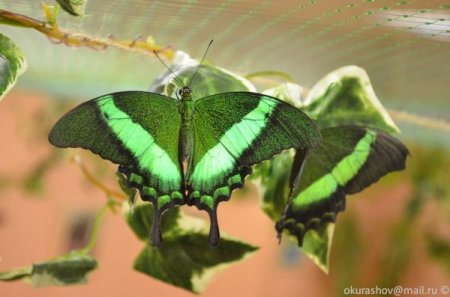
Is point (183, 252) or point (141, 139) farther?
point (183, 252)

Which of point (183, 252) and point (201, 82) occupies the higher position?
point (201, 82)

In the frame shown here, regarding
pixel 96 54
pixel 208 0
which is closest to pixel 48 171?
pixel 96 54

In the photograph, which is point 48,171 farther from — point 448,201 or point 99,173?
point 448,201

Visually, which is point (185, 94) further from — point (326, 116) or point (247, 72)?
point (247, 72)

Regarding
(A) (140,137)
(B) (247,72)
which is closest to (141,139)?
(A) (140,137)

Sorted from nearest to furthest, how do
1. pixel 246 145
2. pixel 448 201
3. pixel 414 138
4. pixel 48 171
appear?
pixel 246 145 < pixel 414 138 < pixel 448 201 < pixel 48 171

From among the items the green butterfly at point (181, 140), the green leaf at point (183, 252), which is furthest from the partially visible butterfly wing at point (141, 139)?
the green leaf at point (183, 252)
